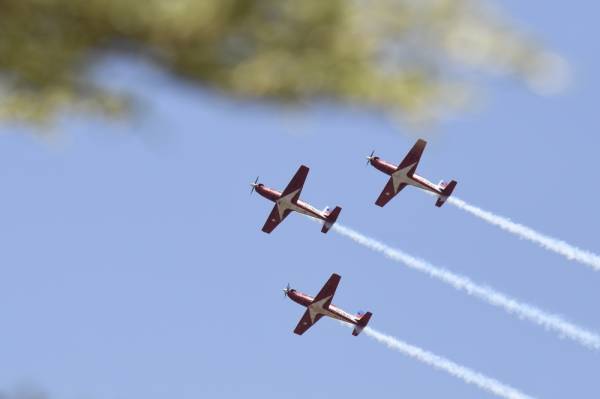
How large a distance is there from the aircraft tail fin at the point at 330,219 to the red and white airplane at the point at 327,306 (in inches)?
341

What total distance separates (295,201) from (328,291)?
1090 centimetres

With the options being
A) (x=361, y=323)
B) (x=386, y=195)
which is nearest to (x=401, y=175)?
(x=386, y=195)

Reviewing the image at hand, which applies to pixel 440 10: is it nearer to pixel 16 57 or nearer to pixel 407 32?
pixel 407 32

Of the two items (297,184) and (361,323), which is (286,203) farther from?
(361,323)

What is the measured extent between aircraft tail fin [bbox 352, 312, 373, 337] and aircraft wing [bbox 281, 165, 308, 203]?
13.2 m

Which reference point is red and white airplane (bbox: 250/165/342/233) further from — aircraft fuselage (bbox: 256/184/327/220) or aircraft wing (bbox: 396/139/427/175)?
aircraft wing (bbox: 396/139/427/175)

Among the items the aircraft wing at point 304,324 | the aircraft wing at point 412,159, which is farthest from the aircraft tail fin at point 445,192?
the aircraft wing at point 304,324

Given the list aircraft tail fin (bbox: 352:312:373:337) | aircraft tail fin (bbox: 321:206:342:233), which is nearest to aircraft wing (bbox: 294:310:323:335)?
aircraft tail fin (bbox: 352:312:373:337)

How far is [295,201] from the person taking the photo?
107625 millimetres

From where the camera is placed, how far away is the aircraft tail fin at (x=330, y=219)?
105 meters

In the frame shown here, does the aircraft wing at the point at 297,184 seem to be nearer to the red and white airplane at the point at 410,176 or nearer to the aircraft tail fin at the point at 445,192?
the red and white airplane at the point at 410,176

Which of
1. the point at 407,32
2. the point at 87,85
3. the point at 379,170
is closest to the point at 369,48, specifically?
the point at 407,32

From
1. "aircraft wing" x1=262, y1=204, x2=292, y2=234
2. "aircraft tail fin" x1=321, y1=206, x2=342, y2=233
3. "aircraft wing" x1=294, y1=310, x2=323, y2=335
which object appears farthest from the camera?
"aircraft wing" x1=294, y1=310, x2=323, y2=335

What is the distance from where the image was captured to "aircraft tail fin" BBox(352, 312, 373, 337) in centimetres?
11081
